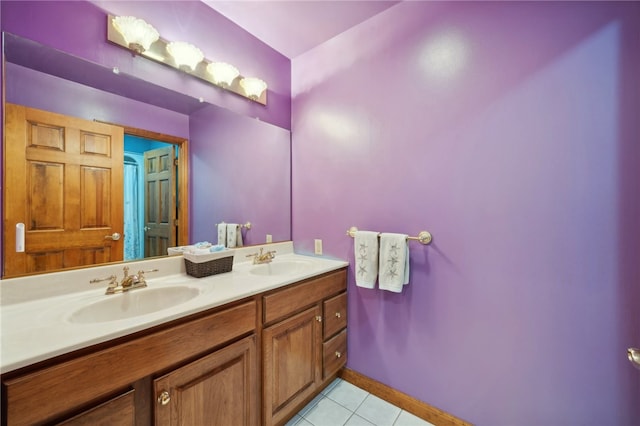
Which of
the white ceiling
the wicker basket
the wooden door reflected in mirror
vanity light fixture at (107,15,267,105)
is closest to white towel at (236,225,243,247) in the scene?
the wicker basket

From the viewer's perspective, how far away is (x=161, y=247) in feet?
4.67

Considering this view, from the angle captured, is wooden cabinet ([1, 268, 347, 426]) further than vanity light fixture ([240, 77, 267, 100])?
No

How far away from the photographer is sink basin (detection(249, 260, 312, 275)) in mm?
1763

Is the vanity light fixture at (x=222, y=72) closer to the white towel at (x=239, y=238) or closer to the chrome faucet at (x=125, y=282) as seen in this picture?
the white towel at (x=239, y=238)

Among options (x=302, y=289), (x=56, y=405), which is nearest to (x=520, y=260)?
(x=302, y=289)

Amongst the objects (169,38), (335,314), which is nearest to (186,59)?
(169,38)

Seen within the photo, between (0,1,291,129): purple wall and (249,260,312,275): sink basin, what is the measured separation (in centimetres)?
109

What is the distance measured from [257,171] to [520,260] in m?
1.70

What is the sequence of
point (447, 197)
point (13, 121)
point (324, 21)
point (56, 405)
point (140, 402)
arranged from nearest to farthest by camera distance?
1. point (56, 405)
2. point (140, 402)
3. point (13, 121)
4. point (447, 197)
5. point (324, 21)

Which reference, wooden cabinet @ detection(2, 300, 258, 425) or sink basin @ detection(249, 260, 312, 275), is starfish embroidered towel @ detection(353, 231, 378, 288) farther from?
wooden cabinet @ detection(2, 300, 258, 425)

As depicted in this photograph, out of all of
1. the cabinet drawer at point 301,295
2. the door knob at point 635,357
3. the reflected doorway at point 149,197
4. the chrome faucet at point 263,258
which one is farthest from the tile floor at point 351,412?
the reflected doorway at point 149,197

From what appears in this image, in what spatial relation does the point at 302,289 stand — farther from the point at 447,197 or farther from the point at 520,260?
the point at 520,260

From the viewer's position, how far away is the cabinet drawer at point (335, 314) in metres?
1.62

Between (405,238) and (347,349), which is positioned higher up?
(405,238)
